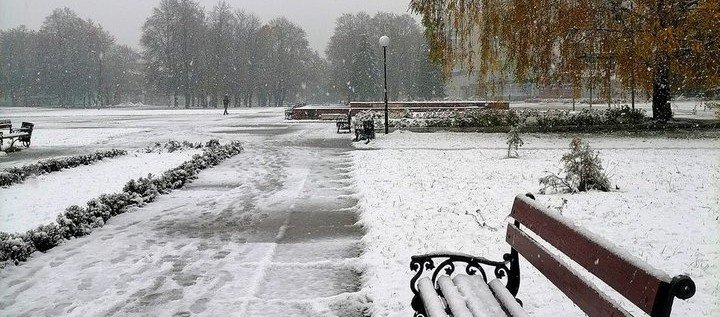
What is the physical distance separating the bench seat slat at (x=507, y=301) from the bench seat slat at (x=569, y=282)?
25cm

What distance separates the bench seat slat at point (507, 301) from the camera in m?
Answer: 2.90

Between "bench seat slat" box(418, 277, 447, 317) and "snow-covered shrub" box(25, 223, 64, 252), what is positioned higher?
"bench seat slat" box(418, 277, 447, 317)

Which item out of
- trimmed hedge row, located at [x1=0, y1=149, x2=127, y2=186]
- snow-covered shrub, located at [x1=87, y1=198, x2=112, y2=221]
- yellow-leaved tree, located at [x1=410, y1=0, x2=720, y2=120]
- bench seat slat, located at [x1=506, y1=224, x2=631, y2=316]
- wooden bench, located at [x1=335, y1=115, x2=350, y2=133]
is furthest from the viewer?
wooden bench, located at [x1=335, y1=115, x2=350, y2=133]

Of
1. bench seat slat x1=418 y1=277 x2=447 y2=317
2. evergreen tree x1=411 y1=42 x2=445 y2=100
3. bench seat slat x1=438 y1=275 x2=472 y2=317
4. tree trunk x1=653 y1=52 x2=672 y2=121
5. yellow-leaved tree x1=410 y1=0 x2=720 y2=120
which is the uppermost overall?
evergreen tree x1=411 y1=42 x2=445 y2=100

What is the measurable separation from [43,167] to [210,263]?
8521 mm

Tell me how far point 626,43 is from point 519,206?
621 inches

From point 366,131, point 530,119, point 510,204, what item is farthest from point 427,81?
point 510,204

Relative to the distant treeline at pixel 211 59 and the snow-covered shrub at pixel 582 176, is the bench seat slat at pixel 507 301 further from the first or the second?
the distant treeline at pixel 211 59

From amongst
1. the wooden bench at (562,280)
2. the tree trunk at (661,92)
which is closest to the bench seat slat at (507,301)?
the wooden bench at (562,280)

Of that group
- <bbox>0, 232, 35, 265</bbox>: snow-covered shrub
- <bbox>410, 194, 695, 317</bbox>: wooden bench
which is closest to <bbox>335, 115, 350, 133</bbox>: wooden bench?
<bbox>0, 232, 35, 265</bbox>: snow-covered shrub

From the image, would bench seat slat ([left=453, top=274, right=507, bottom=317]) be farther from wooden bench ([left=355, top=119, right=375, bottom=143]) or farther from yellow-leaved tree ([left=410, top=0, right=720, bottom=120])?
wooden bench ([left=355, top=119, right=375, bottom=143])

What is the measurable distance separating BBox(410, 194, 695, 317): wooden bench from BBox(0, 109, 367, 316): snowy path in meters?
1.12

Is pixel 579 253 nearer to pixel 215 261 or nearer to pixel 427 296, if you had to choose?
pixel 427 296

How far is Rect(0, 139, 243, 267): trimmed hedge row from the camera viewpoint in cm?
563
